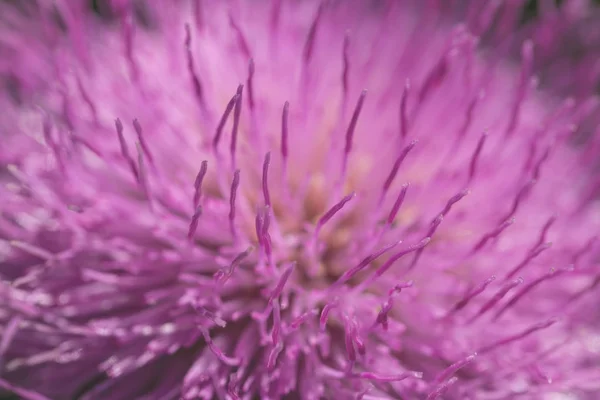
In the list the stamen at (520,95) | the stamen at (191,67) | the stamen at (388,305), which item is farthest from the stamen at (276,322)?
the stamen at (520,95)

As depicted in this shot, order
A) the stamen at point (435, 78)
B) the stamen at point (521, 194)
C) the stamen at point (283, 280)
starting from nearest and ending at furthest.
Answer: the stamen at point (283, 280), the stamen at point (521, 194), the stamen at point (435, 78)

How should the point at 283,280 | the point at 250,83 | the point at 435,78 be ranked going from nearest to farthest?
the point at 283,280 < the point at 250,83 < the point at 435,78

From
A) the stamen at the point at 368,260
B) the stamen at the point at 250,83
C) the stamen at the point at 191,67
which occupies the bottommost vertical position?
the stamen at the point at 368,260

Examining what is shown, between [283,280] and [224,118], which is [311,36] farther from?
[283,280]

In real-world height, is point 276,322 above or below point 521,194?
below

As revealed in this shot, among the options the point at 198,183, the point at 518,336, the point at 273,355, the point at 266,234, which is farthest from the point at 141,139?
the point at 518,336

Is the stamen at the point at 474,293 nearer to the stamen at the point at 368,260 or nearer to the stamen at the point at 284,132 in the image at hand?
the stamen at the point at 368,260

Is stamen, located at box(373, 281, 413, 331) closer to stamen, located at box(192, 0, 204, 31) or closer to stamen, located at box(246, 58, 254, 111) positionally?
stamen, located at box(246, 58, 254, 111)

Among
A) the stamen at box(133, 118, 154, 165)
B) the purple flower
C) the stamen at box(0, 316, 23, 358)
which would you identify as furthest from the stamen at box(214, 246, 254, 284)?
the stamen at box(0, 316, 23, 358)
